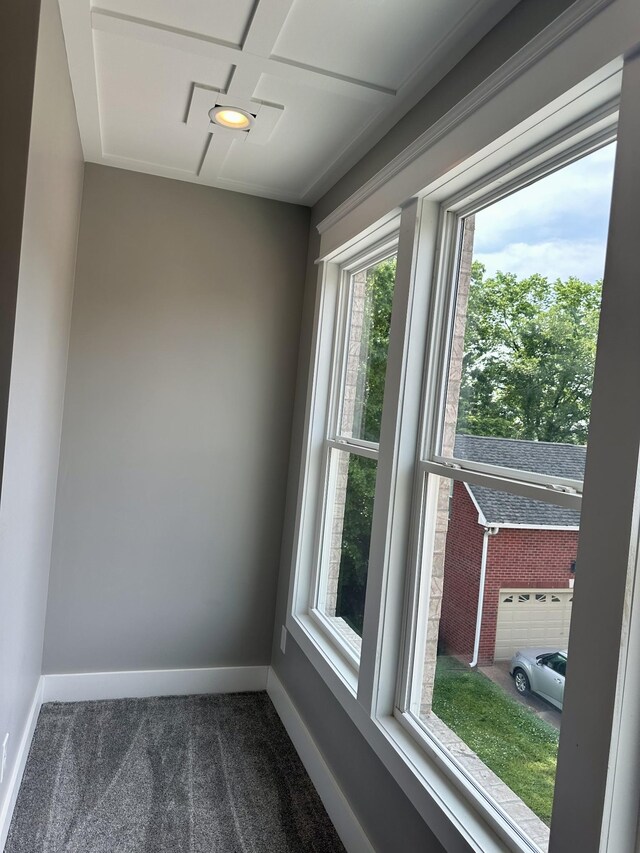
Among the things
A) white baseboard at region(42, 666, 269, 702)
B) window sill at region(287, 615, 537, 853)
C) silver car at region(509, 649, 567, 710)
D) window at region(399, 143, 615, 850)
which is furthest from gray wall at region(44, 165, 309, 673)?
silver car at region(509, 649, 567, 710)

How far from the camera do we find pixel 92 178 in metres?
2.84

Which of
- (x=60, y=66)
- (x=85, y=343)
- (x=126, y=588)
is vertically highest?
(x=60, y=66)

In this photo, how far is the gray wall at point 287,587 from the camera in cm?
156

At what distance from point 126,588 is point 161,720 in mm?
637

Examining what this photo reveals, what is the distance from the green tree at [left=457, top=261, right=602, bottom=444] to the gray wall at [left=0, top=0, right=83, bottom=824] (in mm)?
1258

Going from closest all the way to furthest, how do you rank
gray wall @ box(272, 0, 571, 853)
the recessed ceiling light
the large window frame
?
the large window frame → gray wall @ box(272, 0, 571, 853) → the recessed ceiling light

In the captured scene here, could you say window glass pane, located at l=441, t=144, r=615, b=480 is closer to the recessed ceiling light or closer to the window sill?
the window sill

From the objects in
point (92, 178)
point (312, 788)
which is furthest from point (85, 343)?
point (312, 788)

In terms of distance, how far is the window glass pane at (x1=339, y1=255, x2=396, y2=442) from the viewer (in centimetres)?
240

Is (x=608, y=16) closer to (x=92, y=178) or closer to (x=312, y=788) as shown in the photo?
(x=92, y=178)

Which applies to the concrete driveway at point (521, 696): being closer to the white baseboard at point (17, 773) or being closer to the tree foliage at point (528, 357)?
the tree foliage at point (528, 357)

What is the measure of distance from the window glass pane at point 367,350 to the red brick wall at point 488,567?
69cm

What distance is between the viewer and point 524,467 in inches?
58.6

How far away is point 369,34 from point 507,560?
151 centimetres
